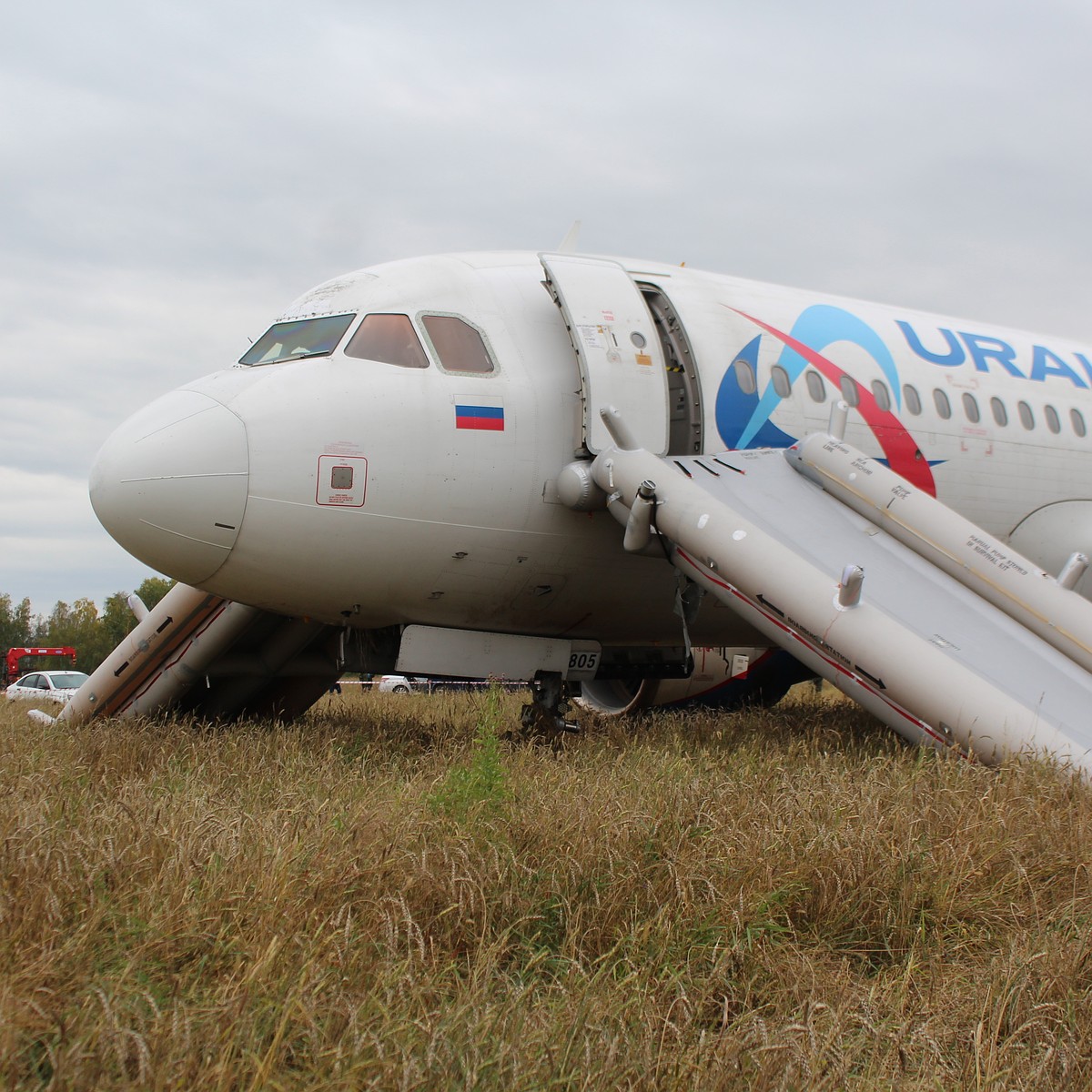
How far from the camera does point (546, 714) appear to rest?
9727mm

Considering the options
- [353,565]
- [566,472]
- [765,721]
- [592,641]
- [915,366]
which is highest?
[915,366]

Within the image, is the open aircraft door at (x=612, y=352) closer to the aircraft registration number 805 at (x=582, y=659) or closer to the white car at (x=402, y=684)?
the aircraft registration number 805 at (x=582, y=659)

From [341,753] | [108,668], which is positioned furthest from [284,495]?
[108,668]

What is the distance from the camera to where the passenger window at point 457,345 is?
901 centimetres

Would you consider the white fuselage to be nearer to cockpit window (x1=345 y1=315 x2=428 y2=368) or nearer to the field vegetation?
cockpit window (x1=345 y1=315 x2=428 y2=368)

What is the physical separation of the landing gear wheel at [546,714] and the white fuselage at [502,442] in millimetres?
428

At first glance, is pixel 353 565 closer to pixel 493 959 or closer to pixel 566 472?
pixel 566 472

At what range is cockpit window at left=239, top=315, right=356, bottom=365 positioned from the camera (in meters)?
9.08

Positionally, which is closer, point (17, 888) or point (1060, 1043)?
point (1060, 1043)

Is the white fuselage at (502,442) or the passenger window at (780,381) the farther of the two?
the passenger window at (780,381)

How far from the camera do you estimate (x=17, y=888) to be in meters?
3.88

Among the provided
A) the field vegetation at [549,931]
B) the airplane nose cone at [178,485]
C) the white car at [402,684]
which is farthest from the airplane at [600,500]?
the white car at [402,684]

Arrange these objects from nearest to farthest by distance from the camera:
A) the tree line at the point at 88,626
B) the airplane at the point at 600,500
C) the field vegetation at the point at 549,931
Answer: the field vegetation at the point at 549,931 → the airplane at the point at 600,500 → the tree line at the point at 88,626

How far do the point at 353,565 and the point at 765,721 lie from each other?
4.87 metres
